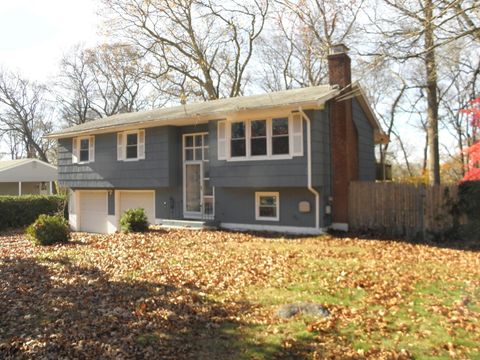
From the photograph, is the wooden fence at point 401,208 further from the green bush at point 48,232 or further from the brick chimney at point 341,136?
the green bush at point 48,232

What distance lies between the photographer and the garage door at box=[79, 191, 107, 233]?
2188 cm

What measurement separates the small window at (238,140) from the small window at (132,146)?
5.68 m

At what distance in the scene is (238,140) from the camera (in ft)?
52.5

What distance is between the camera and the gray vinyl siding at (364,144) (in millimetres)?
17922

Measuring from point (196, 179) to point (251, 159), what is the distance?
11.7ft

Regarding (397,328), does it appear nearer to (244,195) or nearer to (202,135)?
(244,195)

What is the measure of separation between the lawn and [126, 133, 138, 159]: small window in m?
8.90

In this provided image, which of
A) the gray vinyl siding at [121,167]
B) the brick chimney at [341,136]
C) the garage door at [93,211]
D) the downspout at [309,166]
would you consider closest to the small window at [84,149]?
the gray vinyl siding at [121,167]

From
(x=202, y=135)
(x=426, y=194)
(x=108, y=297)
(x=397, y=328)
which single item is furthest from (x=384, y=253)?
(x=202, y=135)

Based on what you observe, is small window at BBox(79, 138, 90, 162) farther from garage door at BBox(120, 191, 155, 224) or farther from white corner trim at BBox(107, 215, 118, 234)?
white corner trim at BBox(107, 215, 118, 234)

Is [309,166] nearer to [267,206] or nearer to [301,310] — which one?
[267,206]

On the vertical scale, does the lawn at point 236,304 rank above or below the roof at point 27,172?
below

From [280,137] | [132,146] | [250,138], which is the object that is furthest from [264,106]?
[132,146]

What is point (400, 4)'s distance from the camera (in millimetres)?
10891
